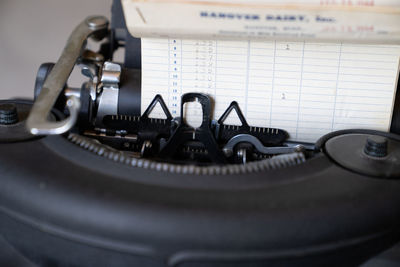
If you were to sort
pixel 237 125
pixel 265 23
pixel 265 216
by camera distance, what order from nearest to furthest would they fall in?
1. pixel 265 216
2. pixel 265 23
3. pixel 237 125

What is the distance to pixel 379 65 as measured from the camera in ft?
2.17

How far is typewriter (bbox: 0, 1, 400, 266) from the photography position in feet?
1.58

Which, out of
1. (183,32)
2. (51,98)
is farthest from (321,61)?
(51,98)

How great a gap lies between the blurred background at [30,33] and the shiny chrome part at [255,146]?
1041 mm

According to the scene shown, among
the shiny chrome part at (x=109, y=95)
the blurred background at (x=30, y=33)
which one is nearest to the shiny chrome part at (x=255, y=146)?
the shiny chrome part at (x=109, y=95)

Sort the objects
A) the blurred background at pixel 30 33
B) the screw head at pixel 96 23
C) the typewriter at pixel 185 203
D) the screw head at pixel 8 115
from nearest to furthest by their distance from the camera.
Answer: the typewriter at pixel 185 203 < the screw head at pixel 8 115 < the screw head at pixel 96 23 < the blurred background at pixel 30 33

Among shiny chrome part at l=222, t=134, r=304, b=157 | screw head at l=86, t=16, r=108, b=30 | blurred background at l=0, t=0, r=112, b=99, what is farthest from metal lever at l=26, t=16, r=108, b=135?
blurred background at l=0, t=0, r=112, b=99

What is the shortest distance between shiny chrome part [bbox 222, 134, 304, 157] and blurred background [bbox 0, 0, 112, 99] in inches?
41.0

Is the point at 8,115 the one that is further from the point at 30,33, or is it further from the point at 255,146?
the point at 30,33

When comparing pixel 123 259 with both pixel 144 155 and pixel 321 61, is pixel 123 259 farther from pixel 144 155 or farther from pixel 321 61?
pixel 321 61

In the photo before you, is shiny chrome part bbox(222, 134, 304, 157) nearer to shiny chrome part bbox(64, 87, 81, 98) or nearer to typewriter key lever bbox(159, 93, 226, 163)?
typewriter key lever bbox(159, 93, 226, 163)

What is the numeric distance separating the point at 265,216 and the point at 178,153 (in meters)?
0.22

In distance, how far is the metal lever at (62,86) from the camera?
56 centimetres

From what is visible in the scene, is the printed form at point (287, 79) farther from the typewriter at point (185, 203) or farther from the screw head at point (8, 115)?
the screw head at point (8, 115)
